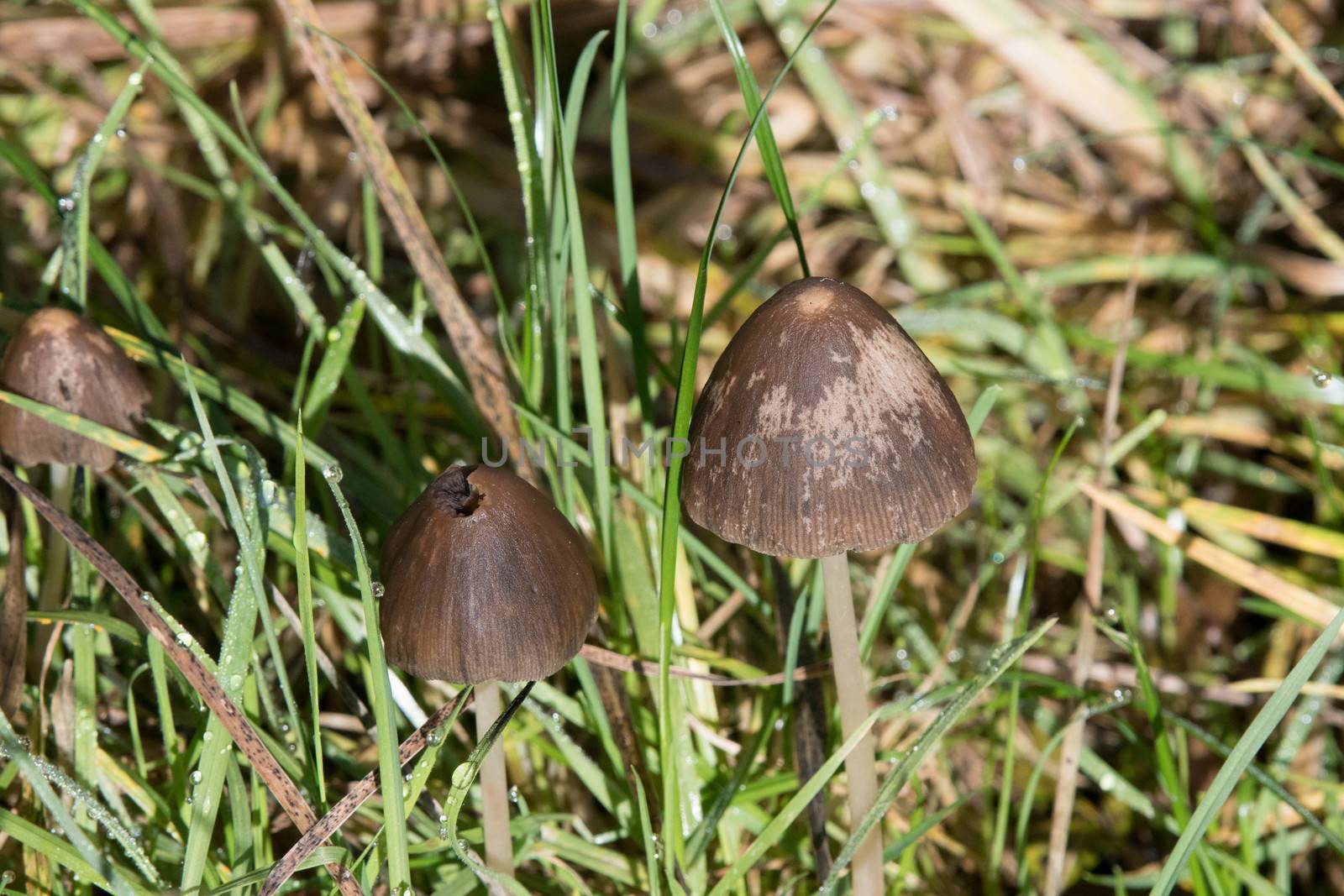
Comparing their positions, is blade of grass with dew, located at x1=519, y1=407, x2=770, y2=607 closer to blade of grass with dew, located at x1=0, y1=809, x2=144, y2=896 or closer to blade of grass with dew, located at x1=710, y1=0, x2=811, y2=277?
blade of grass with dew, located at x1=710, y1=0, x2=811, y2=277

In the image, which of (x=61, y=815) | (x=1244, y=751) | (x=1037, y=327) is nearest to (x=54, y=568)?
(x=61, y=815)

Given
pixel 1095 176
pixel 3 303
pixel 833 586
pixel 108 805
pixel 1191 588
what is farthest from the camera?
pixel 1095 176

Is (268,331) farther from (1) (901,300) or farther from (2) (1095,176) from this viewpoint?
(2) (1095,176)

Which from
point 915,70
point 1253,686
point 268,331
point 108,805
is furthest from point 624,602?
point 915,70

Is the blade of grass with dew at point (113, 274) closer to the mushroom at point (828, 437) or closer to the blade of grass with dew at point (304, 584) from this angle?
the blade of grass with dew at point (304, 584)

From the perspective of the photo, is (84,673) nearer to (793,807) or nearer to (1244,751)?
(793,807)

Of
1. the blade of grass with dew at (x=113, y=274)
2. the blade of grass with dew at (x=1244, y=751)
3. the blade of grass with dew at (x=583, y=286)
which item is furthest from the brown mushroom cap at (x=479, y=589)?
the blade of grass with dew at (x=113, y=274)
